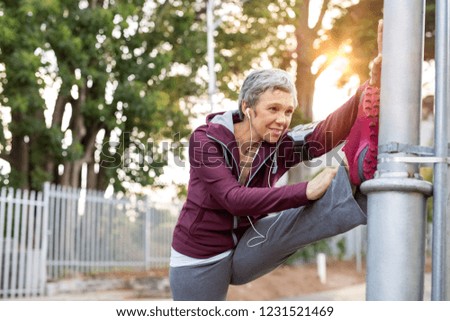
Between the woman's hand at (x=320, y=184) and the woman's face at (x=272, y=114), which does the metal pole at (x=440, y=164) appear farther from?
the woman's face at (x=272, y=114)

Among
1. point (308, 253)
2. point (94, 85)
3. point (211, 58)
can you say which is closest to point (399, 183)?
point (211, 58)

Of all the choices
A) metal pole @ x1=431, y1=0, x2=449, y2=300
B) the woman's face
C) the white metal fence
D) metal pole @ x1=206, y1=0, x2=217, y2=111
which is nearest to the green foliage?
the white metal fence

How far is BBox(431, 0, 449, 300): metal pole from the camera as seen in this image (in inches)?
70.3

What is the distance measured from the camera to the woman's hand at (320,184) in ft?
6.73

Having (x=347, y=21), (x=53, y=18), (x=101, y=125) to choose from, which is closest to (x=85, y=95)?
(x=101, y=125)

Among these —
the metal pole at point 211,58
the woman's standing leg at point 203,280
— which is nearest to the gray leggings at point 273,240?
the woman's standing leg at point 203,280

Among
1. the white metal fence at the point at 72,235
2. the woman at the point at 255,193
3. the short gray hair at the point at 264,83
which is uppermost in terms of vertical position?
the short gray hair at the point at 264,83

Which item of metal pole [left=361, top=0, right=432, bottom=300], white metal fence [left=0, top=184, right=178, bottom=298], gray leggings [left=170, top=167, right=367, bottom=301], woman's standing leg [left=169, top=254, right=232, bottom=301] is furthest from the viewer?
white metal fence [left=0, top=184, right=178, bottom=298]

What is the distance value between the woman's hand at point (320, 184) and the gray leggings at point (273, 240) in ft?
A: 0.05

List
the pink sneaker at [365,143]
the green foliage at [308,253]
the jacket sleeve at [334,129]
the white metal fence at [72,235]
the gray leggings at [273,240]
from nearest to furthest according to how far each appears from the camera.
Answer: the pink sneaker at [365,143]
the gray leggings at [273,240]
the jacket sleeve at [334,129]
the white metal fence at [72,235]
the green foliage at [308,253]

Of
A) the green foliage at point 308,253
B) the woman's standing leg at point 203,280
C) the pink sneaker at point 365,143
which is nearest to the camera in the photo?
the pink sneaker at point 365,143

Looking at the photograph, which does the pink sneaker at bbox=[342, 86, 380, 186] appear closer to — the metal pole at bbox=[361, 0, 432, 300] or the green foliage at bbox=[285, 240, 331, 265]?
the metal pole at bbox=[361, 0, 432, 300]

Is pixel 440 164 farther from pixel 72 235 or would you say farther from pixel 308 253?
pixel 308 253

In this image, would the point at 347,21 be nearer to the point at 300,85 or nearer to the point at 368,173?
the point at 300,85
